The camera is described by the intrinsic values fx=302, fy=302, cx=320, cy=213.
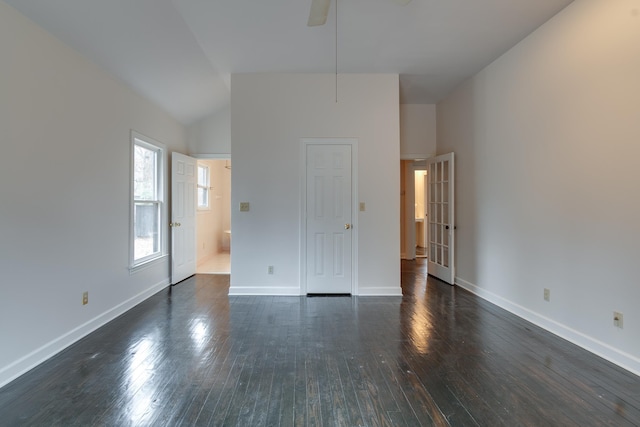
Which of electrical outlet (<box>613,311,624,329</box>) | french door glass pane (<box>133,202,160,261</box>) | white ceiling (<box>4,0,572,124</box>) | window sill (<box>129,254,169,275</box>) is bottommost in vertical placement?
electrical outlet (<box>613,311,624,329</box>)

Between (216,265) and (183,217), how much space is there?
1.59 meters

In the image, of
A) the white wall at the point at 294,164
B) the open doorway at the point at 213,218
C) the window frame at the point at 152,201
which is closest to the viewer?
the window frame at the point at 152,201

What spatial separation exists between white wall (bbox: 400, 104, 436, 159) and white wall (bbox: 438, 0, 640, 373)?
116 cm

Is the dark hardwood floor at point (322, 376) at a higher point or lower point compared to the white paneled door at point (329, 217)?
lower

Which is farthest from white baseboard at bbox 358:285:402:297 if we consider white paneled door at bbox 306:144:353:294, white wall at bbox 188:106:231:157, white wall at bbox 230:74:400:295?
white wall at bbox 188:106:231:157

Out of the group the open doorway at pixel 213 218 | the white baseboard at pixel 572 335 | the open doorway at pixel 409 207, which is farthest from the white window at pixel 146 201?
the open doorway at pixel 409 207

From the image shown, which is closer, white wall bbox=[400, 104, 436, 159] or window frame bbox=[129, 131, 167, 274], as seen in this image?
window frame bbox=[129, 131, 167, 274]

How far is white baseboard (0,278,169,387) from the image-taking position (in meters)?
2.13

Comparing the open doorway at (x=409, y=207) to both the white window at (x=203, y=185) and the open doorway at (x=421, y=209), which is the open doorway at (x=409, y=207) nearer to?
the open doorway at (x=421, y=209)

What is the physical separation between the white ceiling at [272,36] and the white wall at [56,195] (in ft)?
0.98

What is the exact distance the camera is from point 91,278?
2.99 metres

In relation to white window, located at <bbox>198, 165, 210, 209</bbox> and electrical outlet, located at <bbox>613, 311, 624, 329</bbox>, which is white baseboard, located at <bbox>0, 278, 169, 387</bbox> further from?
electrical outlet, located at <bbox>613, 311, 624, 329</bbox>

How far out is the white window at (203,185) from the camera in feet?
22.5

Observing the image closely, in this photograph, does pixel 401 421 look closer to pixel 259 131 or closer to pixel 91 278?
pixel 91 278
